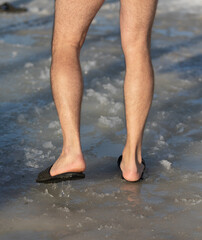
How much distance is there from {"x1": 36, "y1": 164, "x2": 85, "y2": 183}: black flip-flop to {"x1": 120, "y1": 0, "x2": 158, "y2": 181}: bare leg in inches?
9.8

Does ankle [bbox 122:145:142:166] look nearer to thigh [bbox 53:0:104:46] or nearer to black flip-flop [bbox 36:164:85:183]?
black flip-flop [bbox 36:164:85:183]

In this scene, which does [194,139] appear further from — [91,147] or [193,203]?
[193,203]

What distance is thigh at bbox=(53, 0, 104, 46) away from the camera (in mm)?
2416

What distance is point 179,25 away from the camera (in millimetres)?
6465

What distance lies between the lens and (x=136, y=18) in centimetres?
246

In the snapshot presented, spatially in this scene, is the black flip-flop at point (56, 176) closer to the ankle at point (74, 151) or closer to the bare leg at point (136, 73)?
the ankle at point (74, 151)

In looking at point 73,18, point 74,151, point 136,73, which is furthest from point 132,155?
point 73,18

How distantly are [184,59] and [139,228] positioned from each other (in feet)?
A: 9.98

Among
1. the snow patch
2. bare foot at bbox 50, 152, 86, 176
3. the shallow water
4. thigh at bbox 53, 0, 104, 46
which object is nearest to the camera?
the shallow water

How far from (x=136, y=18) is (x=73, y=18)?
27 cm

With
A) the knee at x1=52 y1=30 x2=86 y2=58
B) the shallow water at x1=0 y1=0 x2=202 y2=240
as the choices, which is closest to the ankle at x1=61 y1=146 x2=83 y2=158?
the shallow water at x1=0 y1=0 x2=202 y2=240

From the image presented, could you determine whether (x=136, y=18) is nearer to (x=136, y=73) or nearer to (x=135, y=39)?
(x=135, y=39)

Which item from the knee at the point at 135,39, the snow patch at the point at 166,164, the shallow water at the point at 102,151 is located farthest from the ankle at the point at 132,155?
the knee at the point at 135,39

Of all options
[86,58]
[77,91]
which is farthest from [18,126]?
[86,58]
